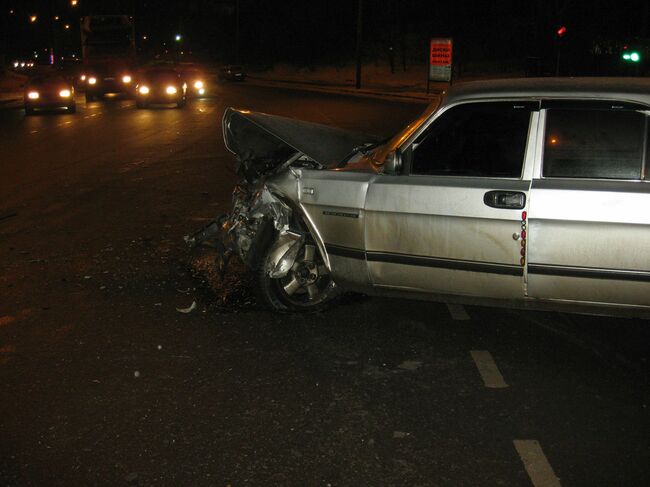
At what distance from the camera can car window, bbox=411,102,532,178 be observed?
4867mm

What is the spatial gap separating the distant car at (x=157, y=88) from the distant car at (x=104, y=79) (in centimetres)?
633

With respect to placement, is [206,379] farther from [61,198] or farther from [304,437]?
[61,198]

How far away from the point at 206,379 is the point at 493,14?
62327 mm

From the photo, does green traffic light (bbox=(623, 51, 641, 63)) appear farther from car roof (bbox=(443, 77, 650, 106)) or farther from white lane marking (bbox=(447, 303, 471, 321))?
white lane marking (bbox=(447, 303, 471, 321))

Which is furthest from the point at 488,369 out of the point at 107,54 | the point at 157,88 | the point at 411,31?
the point at 411,31

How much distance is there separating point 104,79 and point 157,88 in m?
7.03

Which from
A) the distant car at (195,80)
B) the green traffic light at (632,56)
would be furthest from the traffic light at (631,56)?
the distant car at (195,80)

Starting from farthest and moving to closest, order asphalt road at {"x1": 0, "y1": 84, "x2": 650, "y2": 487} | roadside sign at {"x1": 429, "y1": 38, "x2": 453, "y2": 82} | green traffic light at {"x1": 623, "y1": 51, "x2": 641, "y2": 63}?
roadside sign at {"x1": 429, "y1": 38, "x2": 453, "y2": 82} → green traffic light at {"x1": 623, "y1": 51, "x2": 641, "y2": 63} → asphalt road at {"x1": 0, "y1": 84, "x2": 650, "y2": 487}

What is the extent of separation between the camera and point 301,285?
19.3 ft

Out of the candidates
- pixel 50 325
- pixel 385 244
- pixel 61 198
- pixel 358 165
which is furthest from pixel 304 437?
pixel 61 198

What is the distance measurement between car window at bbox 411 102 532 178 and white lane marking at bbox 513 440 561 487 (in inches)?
67.8

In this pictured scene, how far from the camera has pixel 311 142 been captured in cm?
615

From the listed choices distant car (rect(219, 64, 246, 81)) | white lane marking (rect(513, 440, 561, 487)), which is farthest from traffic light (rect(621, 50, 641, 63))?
distant car (rect(219, 64, 246, 81))

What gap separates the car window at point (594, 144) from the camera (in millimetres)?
4660
